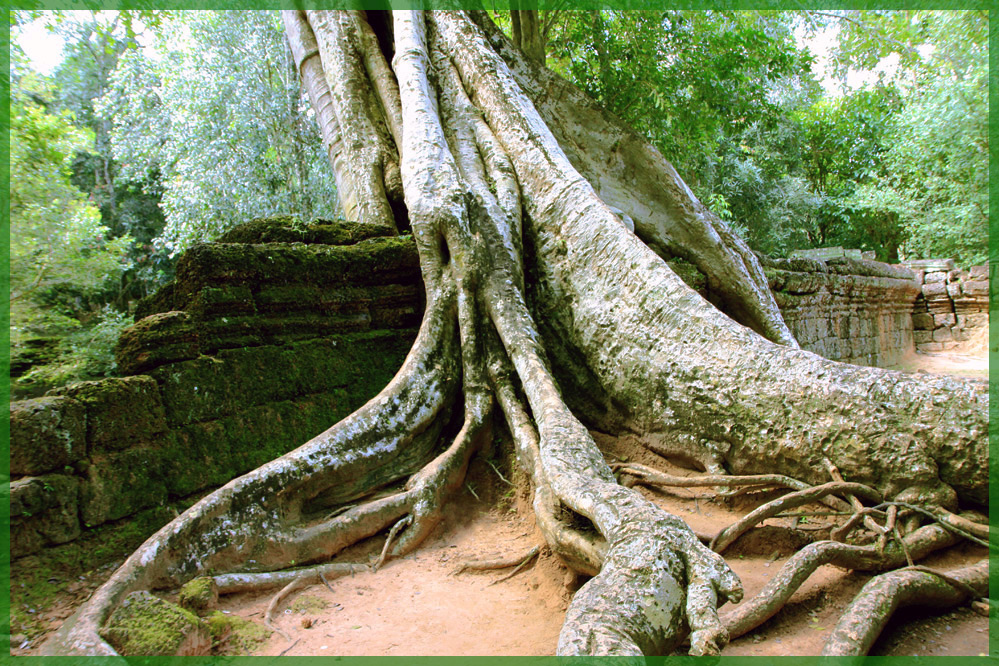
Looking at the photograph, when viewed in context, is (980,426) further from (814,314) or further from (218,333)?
(814,314)

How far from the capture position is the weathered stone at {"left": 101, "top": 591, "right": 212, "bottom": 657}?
64.3 inches

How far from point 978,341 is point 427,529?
10972 millimetres

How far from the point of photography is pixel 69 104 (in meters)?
12.3

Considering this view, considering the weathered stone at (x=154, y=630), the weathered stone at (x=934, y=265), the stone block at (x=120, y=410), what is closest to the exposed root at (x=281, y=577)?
the weathered stone at (x=154, y=630)

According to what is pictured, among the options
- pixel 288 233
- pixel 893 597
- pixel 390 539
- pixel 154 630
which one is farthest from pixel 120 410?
pixel 893 597

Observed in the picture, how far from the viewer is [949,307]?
32.3 feet

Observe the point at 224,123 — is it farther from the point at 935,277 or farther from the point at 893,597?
the point at 935,277

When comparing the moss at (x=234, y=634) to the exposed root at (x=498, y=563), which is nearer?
the moss at (x=234, y=634)

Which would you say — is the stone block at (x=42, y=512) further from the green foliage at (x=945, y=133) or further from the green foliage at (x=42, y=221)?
the green foliage at (x=945, y=133)

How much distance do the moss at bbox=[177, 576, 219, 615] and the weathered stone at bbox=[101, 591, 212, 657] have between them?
17cm

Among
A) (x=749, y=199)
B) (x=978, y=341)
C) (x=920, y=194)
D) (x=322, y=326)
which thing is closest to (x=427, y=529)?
(x=322, y=326)

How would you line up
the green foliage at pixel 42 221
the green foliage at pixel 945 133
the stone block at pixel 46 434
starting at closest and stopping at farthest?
the stone block at pixel 46 434, the green foliage at pixel 42 221, the green foliage at pixel 945 133

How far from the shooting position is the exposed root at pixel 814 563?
1681mm

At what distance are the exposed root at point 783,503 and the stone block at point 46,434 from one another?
2416 millimetres
